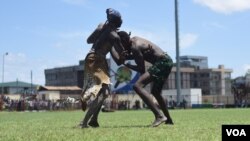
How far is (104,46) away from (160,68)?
48.6 inches

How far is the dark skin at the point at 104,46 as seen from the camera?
9.90m

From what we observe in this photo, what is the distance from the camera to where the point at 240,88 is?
7044 centimetres

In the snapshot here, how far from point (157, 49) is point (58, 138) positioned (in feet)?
13.4

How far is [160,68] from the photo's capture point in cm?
1042

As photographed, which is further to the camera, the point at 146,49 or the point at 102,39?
the point at 146,49

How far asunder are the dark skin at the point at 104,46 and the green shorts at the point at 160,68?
798 mm

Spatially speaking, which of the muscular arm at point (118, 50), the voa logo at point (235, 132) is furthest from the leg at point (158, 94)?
the voa logo at point (235, 132)

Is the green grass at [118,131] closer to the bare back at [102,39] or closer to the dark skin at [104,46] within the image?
the dark skin at [104,46]

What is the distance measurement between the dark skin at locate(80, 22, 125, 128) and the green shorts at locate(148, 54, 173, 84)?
2.62ft

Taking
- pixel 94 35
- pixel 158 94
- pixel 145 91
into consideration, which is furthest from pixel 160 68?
pixel 94 35

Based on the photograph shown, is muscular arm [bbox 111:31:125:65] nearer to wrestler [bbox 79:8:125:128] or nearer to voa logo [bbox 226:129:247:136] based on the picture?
wrestler [bbox 79:8:125:128]

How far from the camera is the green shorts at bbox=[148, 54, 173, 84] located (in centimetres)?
1040

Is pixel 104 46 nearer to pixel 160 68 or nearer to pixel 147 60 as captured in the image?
pixel 147 60

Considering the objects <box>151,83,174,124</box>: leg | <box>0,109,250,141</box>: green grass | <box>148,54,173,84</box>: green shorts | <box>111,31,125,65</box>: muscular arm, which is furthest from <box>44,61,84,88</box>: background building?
<box>111,31,125,65</box>: muscular arm
